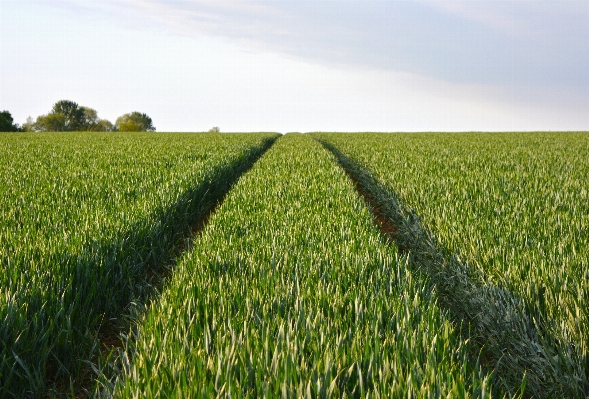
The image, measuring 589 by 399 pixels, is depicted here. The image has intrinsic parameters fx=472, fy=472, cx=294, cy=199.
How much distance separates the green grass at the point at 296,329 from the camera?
214cm

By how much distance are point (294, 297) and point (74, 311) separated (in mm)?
1829

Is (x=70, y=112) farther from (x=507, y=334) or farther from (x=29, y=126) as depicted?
(x=507, y=334)

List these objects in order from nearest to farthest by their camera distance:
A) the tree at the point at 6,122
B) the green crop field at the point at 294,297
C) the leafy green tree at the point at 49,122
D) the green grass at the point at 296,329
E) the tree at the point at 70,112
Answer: the green grass at the point at 296,329
the green crop field at the point at 294,297
the tree at the point at 6,122
the leafy green tree at the point at 49,122
the tree at the point at 70,112

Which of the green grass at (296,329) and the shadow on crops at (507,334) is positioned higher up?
the green grass at (296,329)

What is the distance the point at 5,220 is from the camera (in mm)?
5535

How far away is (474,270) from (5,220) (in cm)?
519

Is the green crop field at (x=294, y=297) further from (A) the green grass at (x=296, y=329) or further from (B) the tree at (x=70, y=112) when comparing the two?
(B) the tree at (x=70, y=112)

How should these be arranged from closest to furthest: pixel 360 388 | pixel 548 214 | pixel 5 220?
pixel 360 388
pixel 5 220
pixel 548 214

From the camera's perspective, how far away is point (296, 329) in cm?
259

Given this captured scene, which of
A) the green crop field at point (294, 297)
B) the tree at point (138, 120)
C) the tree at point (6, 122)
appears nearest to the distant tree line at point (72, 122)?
the tree at point (138, 120)

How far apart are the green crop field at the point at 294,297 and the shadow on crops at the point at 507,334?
0.02 m

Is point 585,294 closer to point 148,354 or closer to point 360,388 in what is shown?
point 360,388

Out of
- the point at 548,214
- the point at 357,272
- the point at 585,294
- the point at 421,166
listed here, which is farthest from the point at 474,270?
the point at 421,166

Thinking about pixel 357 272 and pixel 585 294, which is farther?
pixel 357 272
